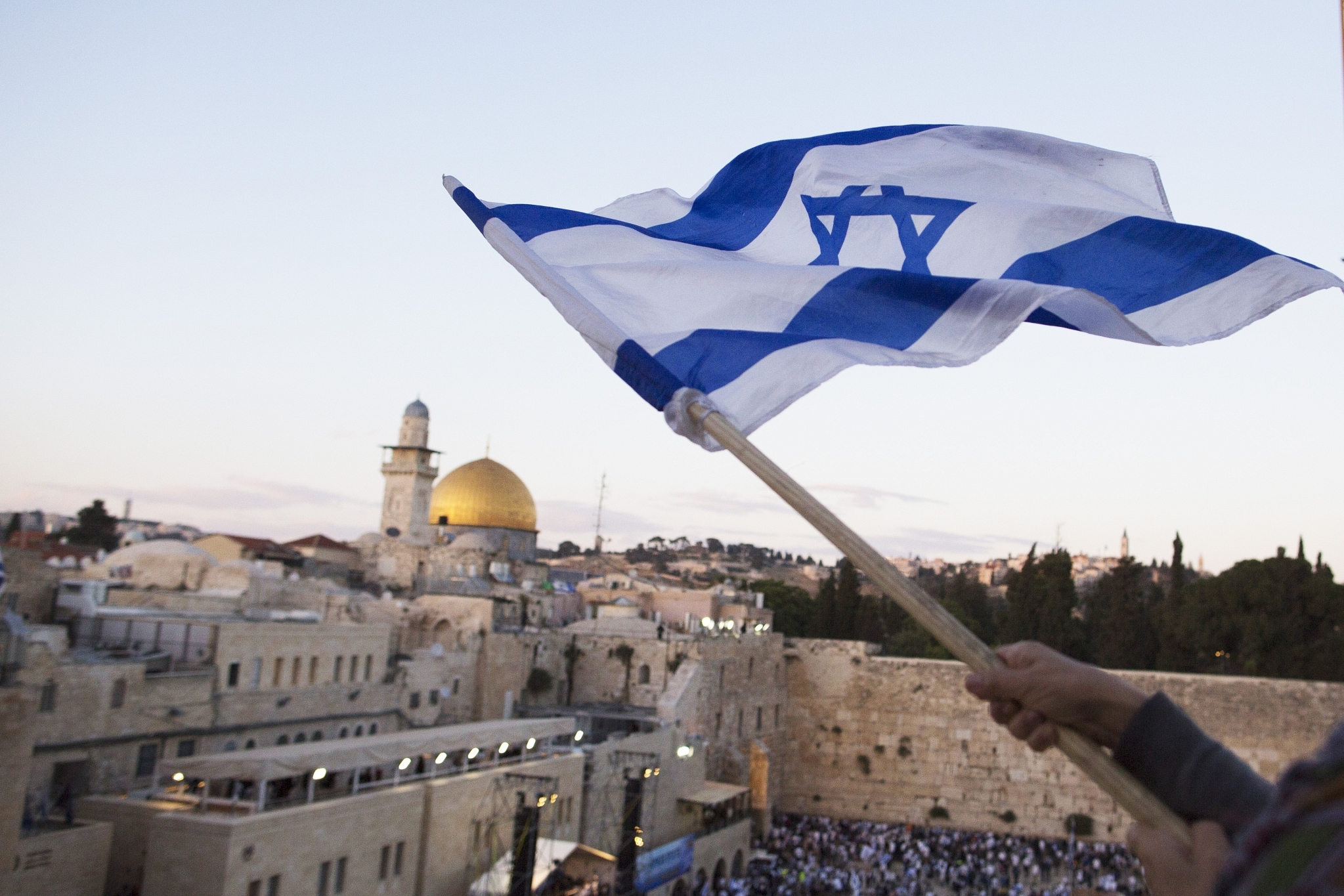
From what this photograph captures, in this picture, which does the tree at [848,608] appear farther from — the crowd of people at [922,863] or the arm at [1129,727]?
the arm at [1129,727]

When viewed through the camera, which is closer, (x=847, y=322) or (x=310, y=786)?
(x=847, y=322)

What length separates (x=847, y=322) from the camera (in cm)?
374

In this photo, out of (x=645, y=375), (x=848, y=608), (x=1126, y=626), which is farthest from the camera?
(x=848, y=608)

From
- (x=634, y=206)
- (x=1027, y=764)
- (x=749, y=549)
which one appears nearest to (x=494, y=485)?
(x=1027, y=764)

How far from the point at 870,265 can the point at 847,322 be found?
0.49m

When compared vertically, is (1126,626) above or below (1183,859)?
above

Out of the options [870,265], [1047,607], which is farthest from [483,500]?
[870,265]

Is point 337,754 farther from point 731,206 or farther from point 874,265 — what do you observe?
point 874,265

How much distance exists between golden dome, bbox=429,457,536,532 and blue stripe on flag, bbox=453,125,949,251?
41.8 metres

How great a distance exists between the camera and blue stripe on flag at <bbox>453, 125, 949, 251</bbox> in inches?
166

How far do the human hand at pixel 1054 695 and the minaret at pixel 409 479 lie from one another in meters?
45.5

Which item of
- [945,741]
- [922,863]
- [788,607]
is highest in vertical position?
[788,607]

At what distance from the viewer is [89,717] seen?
14.1 metres

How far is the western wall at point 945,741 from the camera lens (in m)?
27.0
